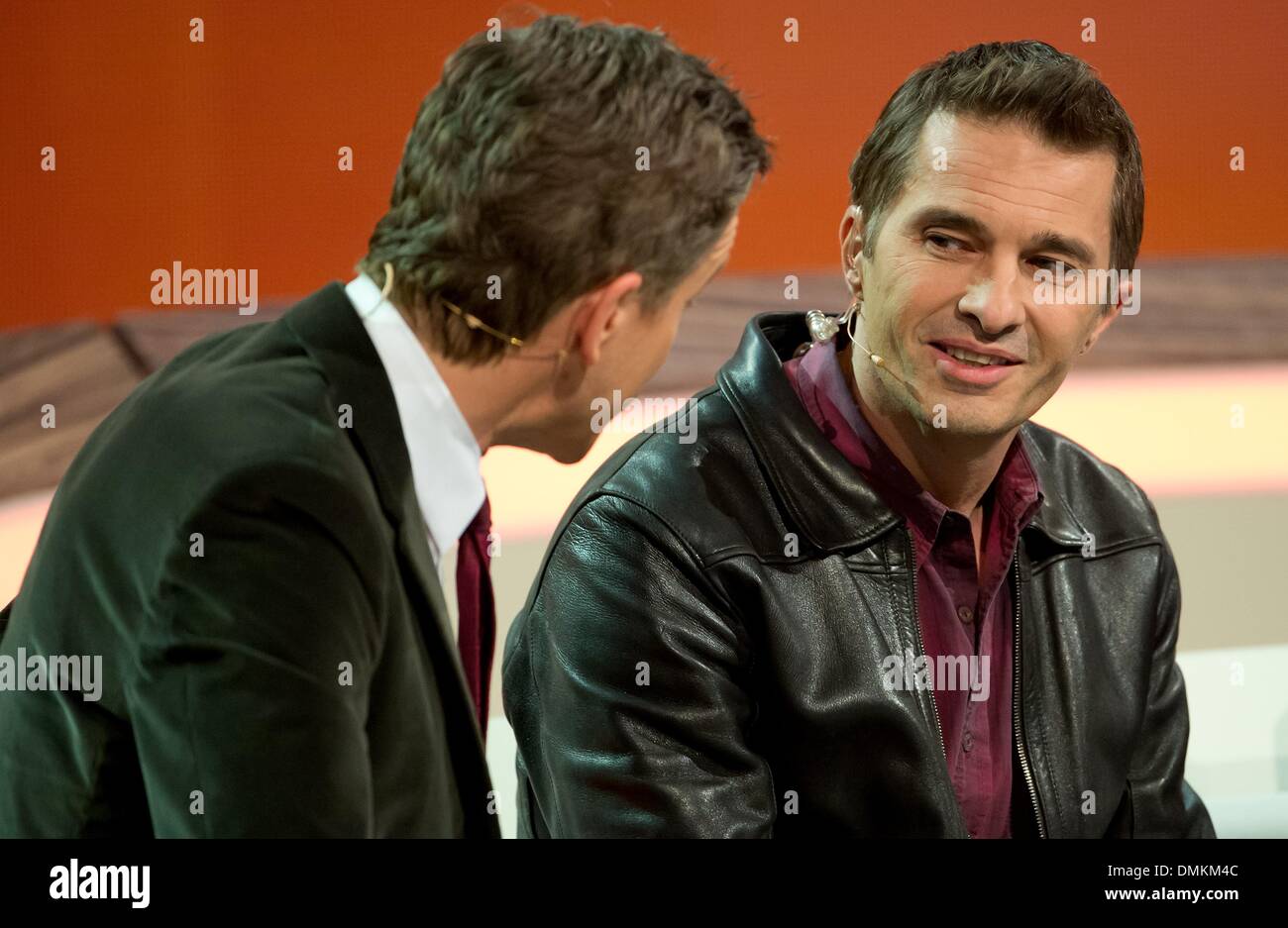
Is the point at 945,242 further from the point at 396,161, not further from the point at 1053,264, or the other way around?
the point at 396,161

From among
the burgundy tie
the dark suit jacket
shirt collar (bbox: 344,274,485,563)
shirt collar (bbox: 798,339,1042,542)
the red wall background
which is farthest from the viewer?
the red wall background

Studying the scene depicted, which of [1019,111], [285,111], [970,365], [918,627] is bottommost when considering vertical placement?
[918,627]

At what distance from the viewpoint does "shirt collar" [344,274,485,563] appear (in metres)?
1.27

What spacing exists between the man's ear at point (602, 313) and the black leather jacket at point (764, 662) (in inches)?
9.6

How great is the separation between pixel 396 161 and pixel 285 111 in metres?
0.16

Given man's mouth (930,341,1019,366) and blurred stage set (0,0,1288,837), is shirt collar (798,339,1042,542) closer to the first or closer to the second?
man's mouth (930,341,1019,366)

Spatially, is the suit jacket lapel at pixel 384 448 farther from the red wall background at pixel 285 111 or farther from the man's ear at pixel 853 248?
the red wall background at pixel 285 111

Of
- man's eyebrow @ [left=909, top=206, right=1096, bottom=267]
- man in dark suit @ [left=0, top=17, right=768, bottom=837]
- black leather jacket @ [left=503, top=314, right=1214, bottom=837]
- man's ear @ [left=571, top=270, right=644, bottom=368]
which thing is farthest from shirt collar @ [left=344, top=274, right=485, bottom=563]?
man's eyebrow @ [left=909, top=206, right=1096, bottom=267]

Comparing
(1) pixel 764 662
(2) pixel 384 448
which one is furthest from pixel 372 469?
(1) pixel 764 662

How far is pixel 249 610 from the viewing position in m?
1.12

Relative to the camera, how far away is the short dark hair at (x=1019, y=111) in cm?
159

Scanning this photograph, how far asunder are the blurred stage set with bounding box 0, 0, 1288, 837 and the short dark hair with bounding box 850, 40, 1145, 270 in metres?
0.44
